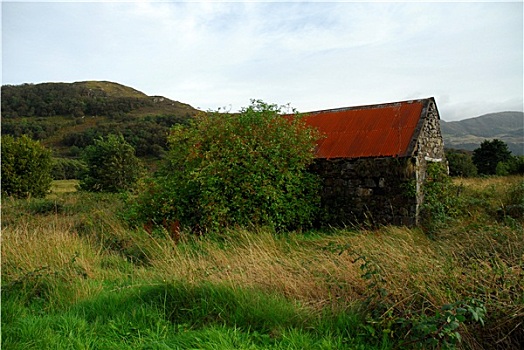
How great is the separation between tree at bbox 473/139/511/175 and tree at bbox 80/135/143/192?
30.7 m

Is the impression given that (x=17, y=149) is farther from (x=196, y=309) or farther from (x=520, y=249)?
(x=520, y=249)

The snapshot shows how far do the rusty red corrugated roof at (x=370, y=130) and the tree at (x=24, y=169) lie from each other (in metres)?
17.8

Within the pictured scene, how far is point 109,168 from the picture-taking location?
28.6 m

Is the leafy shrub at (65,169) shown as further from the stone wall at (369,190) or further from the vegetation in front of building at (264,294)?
the vegetation in front of building at (264,294)

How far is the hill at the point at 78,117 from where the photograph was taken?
5455 centimetres

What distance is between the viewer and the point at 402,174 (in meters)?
10.5

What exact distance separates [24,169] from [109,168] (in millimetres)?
6740

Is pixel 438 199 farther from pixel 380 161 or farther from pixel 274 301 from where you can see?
pixel 274 301

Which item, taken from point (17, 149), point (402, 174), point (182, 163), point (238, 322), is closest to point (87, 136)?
point (17, 149)

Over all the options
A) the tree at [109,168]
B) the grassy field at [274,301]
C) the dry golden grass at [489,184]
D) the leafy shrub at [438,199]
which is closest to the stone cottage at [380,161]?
the leafy shrub at [438,199]

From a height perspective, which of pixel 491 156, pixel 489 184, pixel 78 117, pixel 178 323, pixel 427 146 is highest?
pixel 78 117

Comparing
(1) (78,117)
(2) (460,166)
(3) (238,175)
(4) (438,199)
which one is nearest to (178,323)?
(3) (238,175)

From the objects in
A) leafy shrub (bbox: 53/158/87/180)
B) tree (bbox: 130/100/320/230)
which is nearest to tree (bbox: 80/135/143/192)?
leafy shrub (bbox: 53/158/87/180)

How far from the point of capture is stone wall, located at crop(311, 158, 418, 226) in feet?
34.2
